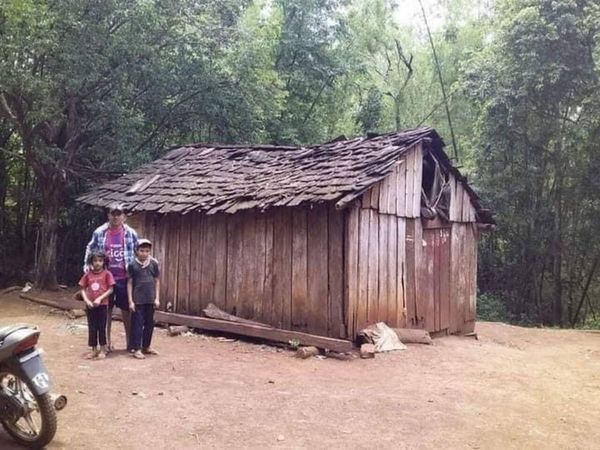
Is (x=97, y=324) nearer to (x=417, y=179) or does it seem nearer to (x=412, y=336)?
(x=412, y=336)

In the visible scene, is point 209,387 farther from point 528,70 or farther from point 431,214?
point 528,70

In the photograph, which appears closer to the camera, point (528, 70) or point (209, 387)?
point (209, 387)

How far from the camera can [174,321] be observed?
11016mm

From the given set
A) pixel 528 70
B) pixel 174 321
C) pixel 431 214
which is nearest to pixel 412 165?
pixel 431 214

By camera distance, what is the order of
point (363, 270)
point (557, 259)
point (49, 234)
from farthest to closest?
point (557, 259), point (49, 234), point (363, 270)

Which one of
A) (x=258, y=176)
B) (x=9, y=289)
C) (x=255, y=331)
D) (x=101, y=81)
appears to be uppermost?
(x=101, y=81)

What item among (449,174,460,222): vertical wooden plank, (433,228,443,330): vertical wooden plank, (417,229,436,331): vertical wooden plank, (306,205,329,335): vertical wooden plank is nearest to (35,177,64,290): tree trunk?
(306,205,329,335): vertical wooden plank

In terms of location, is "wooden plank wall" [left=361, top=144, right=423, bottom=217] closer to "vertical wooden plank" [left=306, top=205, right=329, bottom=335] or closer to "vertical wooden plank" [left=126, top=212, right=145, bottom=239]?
"vertical wooden plank" [left=306, top=205, right=329, bottom=335]

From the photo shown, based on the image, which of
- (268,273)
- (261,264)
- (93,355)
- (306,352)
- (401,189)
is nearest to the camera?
(93,355)

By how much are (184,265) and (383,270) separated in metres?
4.11

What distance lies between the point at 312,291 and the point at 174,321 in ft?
9.67

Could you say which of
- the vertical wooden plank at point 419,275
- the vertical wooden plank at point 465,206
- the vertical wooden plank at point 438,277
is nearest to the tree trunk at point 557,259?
the vertical wooden plank at point 465,206

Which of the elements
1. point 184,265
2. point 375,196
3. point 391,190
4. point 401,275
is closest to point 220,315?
point 184,265

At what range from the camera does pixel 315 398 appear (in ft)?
21.0
